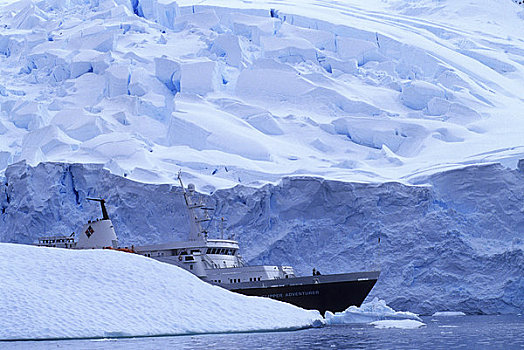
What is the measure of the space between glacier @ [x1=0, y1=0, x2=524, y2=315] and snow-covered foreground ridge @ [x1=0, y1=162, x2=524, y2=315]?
0.14 feet

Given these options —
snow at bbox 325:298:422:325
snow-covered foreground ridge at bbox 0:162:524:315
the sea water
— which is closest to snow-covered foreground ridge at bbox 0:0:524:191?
snow-covered foreground ridge at bbox 0:162:524:315

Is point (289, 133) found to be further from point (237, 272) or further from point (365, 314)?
point (365, 314)

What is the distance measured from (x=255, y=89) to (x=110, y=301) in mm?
19952

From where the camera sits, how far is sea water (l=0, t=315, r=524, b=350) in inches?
456

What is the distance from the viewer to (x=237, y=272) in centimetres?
2162

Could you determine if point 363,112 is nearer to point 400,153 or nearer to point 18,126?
point 400,153

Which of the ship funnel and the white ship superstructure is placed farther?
the ship funnel

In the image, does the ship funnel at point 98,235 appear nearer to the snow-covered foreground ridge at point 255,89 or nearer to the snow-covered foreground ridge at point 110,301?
the snow-covered foreground ridge at point 255,89

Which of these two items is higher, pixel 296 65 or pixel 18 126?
pixel 296 65

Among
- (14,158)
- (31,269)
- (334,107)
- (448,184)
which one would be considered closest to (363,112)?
(334,107)

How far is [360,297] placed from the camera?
2119cm

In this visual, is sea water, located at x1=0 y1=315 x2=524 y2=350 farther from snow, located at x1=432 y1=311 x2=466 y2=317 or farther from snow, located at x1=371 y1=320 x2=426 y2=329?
snow, located at x1=432 y1=311 x2=466 y2=317

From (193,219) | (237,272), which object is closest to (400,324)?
(237,272)

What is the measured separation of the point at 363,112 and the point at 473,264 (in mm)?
9153
